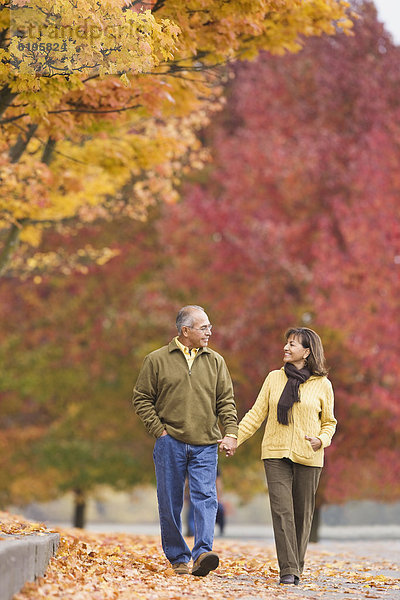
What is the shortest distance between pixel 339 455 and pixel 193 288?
5556 millimetres

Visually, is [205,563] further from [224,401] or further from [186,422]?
[224,401]

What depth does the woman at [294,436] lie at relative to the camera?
7.06 m

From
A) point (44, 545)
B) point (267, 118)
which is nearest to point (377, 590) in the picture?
point (44, 545)

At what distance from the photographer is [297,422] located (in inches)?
280

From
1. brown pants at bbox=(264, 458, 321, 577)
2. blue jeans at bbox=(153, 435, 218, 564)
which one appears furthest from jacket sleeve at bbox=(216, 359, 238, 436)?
brown pants at bbox=(264, 458, 321, 577)

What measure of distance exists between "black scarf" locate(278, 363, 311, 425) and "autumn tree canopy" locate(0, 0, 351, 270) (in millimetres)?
2583

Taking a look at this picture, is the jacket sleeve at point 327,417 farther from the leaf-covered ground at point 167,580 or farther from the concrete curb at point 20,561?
the concrete curb at point 20,561

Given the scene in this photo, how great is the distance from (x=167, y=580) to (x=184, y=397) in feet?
4.23

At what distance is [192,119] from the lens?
12539 millimetres

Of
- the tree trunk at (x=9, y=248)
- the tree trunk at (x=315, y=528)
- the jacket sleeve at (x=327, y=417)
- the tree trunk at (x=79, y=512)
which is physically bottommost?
the tree trunk at (x=79, y=512)

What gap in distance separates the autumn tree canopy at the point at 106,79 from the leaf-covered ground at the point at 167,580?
3.58m

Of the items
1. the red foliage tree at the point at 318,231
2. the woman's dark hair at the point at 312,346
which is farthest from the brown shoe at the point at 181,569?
the red foliage tree at the point at 318,231

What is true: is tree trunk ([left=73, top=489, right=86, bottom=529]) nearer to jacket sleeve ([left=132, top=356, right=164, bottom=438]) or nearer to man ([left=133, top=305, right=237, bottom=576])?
man ([left=133, top=305, right=237, bottom=576])

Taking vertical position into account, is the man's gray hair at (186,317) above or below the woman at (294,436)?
above
